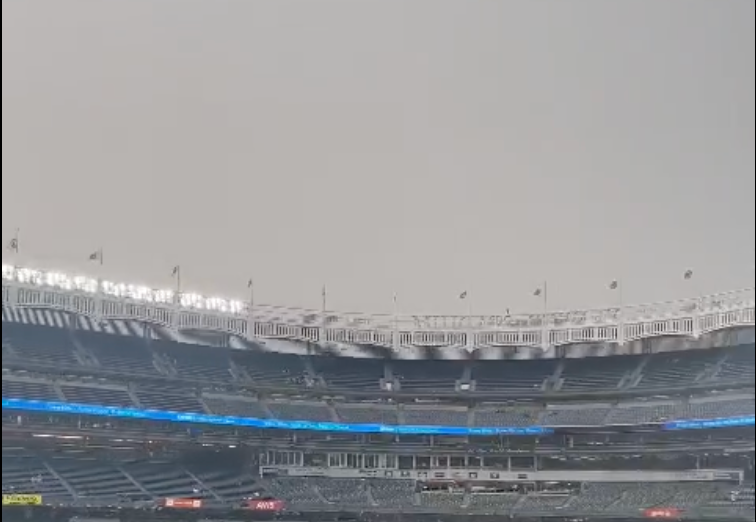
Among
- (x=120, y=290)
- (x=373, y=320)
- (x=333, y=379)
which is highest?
(x=120, y=290)

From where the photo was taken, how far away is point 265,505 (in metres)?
18.4

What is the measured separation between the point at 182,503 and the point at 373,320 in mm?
6225

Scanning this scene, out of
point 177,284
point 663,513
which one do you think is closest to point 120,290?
point 177,284

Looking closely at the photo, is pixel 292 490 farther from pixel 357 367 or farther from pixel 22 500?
pixel 22 500

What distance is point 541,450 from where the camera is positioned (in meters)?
20.8

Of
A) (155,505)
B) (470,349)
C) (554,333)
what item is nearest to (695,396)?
(554,333)

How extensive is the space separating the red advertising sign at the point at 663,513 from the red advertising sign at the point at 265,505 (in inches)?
293

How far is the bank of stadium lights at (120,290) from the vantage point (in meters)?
16.6

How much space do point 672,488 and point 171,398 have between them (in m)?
11.0

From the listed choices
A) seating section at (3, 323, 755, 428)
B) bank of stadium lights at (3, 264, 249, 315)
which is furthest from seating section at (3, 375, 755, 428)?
bank of stadium lights at (3, 264, 249, 315)

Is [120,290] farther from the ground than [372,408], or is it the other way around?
[120,290]

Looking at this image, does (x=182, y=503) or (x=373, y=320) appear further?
(x=373, y=320)

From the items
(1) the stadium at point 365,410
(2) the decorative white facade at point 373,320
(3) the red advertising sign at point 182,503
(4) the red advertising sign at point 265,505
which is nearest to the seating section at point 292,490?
(1) the stadium at point 365,410

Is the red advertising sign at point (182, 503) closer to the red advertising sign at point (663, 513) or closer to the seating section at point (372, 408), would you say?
the seating section at point (372, 408)
